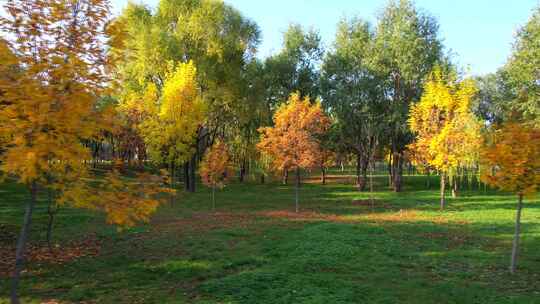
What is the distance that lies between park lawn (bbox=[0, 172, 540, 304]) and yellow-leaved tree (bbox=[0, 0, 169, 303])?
278 cm

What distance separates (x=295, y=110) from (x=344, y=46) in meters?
19.1

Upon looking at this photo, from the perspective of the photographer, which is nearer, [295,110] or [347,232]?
[347,232]

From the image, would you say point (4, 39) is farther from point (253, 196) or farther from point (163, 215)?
point (253, 196)

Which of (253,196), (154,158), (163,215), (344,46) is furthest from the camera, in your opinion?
(344,46)

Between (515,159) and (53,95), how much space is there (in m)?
10.3

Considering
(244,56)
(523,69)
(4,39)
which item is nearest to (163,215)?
(4,39)

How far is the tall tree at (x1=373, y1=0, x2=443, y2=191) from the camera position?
1361 inches

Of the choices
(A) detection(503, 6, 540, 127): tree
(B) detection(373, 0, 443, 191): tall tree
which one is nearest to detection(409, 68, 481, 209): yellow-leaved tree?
(B) detection(373, 0, 443, 191): tall tree

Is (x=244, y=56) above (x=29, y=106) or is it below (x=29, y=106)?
above

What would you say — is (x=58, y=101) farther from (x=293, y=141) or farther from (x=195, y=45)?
(x=195, y=45)

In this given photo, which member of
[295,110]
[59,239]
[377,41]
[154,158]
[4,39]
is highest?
[377,41]

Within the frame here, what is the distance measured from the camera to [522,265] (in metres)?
10.7

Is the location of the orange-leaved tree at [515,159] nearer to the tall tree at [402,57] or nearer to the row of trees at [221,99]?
the row of trees at [221,99]

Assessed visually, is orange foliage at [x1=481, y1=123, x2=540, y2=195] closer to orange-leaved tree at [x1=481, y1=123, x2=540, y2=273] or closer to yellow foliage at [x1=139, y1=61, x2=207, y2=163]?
orange-leaved tree at [x1=481, y1=123, x2=540, y2=273]
